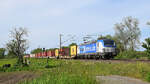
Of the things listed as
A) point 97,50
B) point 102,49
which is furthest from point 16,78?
point 97,50

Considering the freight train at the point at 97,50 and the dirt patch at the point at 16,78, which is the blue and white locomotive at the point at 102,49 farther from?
the dirt patch at the point at 16,78

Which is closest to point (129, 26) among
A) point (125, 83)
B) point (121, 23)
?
point (121, 23)

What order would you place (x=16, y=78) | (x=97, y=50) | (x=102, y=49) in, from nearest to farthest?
1. (x=16, y=78)
2. (x=102, y=49)
3. (x=97, y=50)

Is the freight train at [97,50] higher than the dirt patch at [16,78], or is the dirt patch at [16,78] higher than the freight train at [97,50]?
the freight train at [97,50]

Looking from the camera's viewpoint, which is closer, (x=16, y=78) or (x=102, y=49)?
(x=16, y=78)

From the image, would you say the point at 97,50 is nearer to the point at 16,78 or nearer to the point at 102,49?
the point at 102,49

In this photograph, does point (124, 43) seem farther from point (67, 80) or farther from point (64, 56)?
point (67, 80)

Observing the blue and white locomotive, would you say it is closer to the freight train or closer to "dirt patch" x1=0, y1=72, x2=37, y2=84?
the freight train

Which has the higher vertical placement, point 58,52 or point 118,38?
point 118,38

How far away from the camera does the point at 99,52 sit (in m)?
31.0

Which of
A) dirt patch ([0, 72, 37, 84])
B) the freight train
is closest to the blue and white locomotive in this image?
the freight train

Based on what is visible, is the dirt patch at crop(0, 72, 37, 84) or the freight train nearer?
the dirt patch at crop(0, 72, 37, 84)

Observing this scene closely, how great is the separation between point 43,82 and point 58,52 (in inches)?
1794

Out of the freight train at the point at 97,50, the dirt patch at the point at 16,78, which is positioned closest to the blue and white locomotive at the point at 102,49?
the freight train at the point at 97,50
